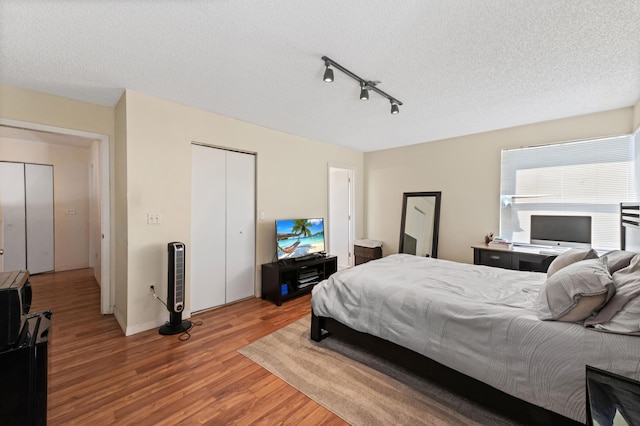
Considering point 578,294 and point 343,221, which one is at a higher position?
point 343,221

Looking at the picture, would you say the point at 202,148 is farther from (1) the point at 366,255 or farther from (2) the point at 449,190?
(2) the point at 449,190

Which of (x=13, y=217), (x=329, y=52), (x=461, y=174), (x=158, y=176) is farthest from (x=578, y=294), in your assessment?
(x=13, y=217)

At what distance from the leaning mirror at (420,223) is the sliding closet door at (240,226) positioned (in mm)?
Answer: 2878

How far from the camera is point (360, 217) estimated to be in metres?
5.75

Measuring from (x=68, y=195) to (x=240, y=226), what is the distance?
4070mm

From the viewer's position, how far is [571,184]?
353 cm

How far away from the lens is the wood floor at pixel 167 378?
1727 mm

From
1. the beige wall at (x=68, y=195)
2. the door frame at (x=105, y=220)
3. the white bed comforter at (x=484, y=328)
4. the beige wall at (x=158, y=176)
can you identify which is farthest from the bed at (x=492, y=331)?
the beige wall at (x=68, y=195)

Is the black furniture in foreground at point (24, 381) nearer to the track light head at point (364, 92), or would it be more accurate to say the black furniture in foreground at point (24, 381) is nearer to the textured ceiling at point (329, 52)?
the textured ceiling at point (329, 52)

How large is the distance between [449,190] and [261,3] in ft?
13.4

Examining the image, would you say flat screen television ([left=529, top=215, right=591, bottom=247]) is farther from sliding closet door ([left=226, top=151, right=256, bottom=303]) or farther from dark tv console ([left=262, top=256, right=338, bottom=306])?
sliding closet door ([left=226, top=151, right=256, bottom=303])

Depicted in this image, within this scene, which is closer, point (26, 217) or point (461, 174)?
point (461, 174)

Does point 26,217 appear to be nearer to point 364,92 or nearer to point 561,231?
point 364,92

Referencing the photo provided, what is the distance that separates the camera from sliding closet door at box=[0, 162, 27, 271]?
4551 millimetres
